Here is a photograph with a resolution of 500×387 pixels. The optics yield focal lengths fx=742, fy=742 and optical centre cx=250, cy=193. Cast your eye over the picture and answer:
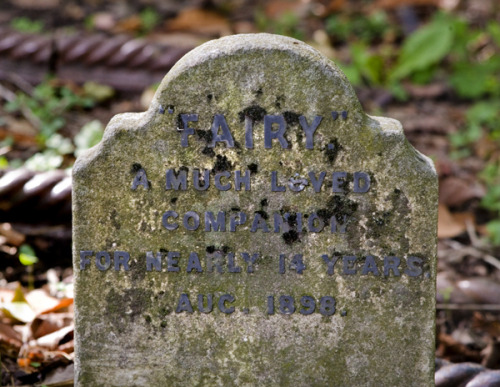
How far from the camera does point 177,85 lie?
230 cm

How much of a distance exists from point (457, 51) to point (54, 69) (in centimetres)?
347

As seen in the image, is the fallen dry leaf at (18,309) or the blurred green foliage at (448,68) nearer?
the fallen dry leaf at (18,309)

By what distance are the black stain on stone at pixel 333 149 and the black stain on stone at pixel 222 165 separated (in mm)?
308

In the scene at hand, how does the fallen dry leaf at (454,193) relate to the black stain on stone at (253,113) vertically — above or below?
above

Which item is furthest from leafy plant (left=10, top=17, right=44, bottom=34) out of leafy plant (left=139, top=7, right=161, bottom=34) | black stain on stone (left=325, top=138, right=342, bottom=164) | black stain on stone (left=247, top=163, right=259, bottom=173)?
black stain on stone (left=325, top=138, right=342, bottom=164)

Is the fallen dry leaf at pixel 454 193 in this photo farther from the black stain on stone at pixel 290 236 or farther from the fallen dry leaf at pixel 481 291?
the black stain on stone at pixel 290 236

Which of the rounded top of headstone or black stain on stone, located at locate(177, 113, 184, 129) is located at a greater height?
the rounded top of headstone

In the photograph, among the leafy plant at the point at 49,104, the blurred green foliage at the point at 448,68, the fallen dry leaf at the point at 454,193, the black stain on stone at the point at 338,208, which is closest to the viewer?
the black stain on stone at the point at 338,208

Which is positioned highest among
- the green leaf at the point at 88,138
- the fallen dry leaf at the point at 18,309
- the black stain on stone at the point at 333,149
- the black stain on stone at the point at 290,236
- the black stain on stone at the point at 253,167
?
the green leaf at the point at 88,138

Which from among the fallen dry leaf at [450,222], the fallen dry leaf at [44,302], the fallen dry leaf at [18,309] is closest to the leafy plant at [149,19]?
the fallen dry leaf at [450,222]

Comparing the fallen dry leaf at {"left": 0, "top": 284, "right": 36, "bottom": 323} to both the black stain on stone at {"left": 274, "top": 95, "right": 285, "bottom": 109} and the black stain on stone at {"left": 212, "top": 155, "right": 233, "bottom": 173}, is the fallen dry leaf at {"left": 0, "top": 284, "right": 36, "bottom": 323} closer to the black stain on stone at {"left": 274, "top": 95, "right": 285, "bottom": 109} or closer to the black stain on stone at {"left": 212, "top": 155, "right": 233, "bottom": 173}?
the black stain on stone at {"left": 212, "top": 155, "right": 233, "bottom": 173}

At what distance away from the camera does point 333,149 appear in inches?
92.0

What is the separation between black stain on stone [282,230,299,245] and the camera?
7.88 feet

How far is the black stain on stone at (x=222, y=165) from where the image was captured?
2355mm
